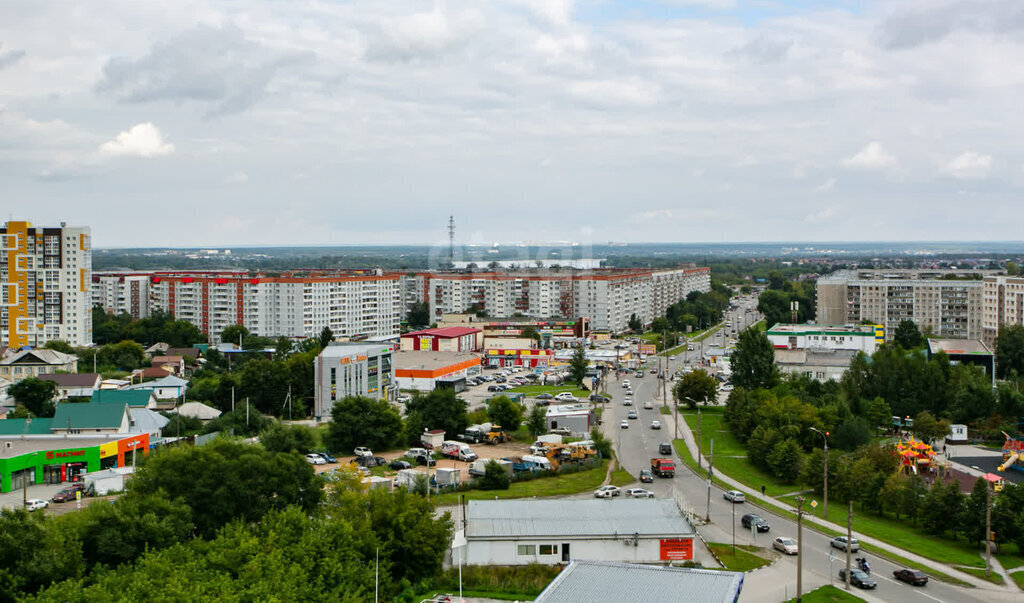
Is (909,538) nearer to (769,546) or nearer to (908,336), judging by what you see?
(769,546)

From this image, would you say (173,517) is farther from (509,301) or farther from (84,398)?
(509,301)

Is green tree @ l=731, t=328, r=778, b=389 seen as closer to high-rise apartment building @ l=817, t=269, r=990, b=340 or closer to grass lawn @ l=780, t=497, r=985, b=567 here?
grass lawn @ l=780, t=497, r=985, b=567

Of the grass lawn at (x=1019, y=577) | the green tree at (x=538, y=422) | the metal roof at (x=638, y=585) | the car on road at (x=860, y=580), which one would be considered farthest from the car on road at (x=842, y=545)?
the green tree at (x=538, y=422)

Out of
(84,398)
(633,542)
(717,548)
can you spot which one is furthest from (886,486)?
(84,398)

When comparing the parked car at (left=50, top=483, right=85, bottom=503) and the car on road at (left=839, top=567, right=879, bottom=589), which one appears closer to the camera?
the car on road at (left=839, top=567, right=879, bottom=589)

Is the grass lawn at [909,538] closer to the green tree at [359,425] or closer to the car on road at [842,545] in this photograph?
the car on road at [842,545]

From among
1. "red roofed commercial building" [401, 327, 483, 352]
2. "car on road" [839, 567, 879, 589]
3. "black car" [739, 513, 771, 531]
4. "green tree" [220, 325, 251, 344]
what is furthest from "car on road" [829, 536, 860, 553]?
"green tree" [220, 325, 251, 344]

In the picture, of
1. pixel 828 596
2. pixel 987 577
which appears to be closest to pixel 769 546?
pixel 828 596
